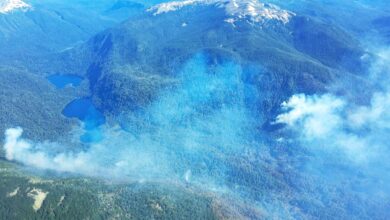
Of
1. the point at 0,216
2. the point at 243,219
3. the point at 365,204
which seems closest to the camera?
the point at 0,216

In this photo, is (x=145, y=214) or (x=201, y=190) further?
(x=201, y=190)

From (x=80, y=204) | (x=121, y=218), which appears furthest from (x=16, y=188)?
(x=121, y=218)

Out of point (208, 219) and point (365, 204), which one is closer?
point (208, 219)

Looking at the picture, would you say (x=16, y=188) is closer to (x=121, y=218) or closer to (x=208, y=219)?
(x=121, y=218)

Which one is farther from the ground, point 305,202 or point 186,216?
point 305,202

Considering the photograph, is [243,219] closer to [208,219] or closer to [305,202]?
[208,219]

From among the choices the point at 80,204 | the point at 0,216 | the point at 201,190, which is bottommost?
the point at 0,216

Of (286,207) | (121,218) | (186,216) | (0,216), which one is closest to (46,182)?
(0,216)

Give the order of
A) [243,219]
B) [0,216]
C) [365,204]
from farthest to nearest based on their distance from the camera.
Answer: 1. [365,204]
2. [243,219]
3. [0,216]

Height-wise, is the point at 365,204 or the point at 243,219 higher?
the point at 365,204
